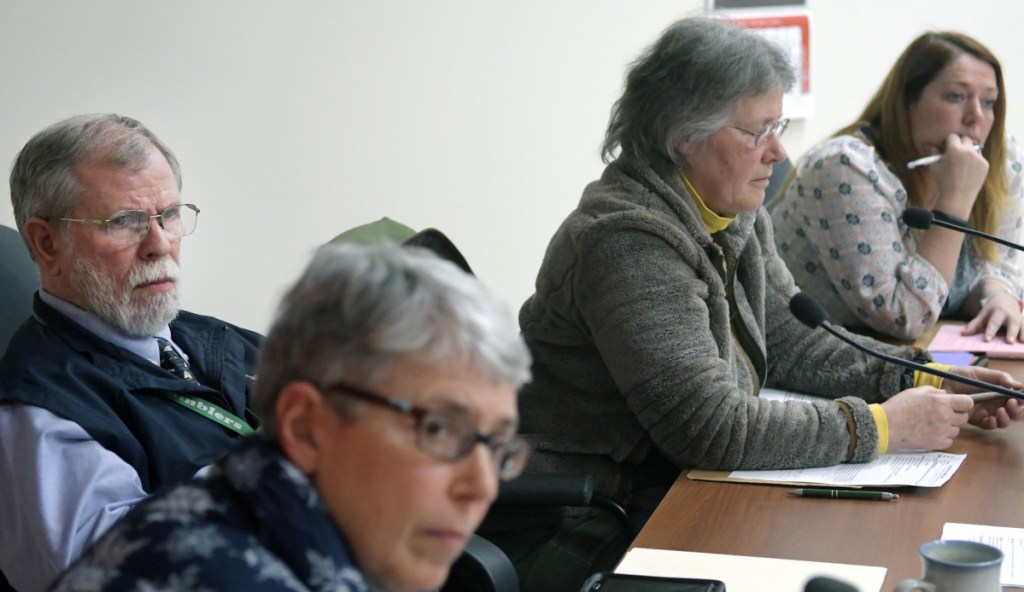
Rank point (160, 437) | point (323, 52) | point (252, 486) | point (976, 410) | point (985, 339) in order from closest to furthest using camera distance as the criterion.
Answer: point (252, 486)
point (160, 437)
point (976, 410)
point (985, 339)
point (323, 52)

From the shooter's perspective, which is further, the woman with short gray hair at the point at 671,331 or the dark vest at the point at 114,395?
the woman with short gray hair at the point at 671,331

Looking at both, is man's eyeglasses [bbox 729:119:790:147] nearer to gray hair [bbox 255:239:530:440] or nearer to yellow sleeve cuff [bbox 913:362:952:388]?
yellow sleeve cuff [bbox 913:362:952:388]

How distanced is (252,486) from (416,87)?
2.84 meters

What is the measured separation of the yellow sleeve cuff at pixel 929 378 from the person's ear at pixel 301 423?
1360 mm

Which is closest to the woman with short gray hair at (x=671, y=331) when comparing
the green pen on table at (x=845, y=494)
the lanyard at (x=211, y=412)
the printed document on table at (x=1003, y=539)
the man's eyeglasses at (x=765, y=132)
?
the man's eyeglasses at (x=765, y=132)

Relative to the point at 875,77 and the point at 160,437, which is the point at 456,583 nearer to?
the point at 160,437

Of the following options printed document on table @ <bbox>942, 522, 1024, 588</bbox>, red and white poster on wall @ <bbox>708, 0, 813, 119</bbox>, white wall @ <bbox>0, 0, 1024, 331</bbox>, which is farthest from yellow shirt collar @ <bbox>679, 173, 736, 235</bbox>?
red and white poster on wall @ <bbox>708, 0, 813, 119</bbox>

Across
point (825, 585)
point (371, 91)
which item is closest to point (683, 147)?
point (825, 585)

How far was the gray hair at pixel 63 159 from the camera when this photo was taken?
1459mm

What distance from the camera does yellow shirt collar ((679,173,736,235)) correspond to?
1.74 m

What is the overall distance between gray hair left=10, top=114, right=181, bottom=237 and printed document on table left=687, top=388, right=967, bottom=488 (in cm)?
88

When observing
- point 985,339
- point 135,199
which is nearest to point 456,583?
point 135,199

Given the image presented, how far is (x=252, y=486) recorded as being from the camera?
739 millimetres

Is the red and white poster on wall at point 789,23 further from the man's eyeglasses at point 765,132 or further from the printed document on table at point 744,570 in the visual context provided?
the printed document on table at point 744,570
